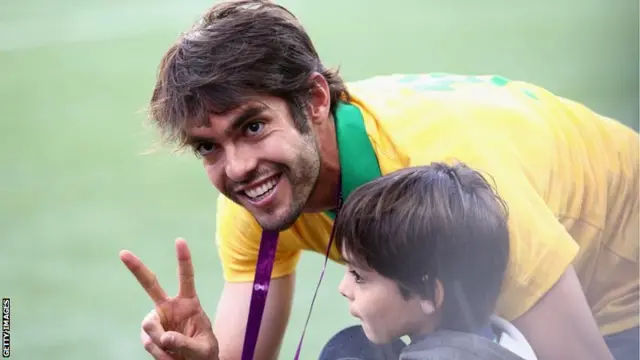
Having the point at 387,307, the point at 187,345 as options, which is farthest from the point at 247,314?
Answer: the point at 387,307

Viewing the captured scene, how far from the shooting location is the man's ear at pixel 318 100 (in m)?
1.19

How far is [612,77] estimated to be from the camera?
4.44 feet

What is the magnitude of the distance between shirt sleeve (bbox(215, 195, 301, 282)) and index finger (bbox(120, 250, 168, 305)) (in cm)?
16

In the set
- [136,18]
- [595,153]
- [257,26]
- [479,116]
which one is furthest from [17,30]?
[595,153]

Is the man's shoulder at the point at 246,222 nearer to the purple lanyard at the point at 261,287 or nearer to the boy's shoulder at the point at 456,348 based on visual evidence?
the purple lanyard at the point at 261,287

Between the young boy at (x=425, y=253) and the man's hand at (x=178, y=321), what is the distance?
18 cm

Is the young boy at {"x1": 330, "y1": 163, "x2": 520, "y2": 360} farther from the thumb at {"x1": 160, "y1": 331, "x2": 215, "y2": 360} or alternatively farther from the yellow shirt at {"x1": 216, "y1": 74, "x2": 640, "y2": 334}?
the thumb at {"x1": 160, "y1": 331, "x2": 215, "y2": 360}

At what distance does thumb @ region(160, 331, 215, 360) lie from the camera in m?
1.17

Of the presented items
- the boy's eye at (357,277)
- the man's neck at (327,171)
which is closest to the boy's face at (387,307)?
the boy's eye at (357,277)

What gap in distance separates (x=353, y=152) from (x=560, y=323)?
11.5 inches

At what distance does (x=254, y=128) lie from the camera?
115 cm

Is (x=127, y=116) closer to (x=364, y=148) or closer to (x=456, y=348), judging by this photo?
(x=364, y=148)

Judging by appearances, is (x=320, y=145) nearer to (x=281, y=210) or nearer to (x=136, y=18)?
(x=281, y=210)

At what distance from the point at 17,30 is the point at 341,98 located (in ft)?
1.44
